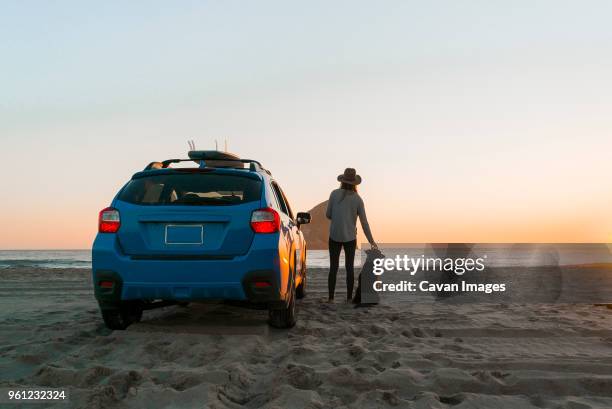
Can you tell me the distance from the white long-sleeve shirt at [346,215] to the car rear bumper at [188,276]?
3376 mm

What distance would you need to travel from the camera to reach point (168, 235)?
180 inches

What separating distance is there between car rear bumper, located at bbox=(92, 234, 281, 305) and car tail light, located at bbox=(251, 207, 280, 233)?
14cm

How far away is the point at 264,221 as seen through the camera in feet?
15.3

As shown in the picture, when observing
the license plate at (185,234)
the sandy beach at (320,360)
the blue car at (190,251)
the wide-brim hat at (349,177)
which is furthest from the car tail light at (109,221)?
the wide-brim hat at (349,177)

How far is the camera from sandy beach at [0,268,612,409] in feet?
10.0

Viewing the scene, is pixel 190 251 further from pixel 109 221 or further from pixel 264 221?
pixel 109 221

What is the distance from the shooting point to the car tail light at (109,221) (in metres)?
4.67

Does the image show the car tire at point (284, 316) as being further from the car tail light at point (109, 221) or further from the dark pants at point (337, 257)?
the dark pants at point (337, 257)

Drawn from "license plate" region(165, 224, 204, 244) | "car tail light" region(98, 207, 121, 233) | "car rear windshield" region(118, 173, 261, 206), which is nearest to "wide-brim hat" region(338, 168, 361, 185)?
"car rear windshield" region(118, 173, 261, 206)

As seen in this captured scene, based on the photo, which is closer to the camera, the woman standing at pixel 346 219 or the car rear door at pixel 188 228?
the car rear door at pixel 188 228

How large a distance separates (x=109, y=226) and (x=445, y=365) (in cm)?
333

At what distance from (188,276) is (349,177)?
13.6 ft

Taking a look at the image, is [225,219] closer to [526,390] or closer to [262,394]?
[262,394]

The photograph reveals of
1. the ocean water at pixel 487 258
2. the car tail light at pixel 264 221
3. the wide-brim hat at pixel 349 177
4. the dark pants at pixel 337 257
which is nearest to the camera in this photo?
the car tail light at pixel 264 221
